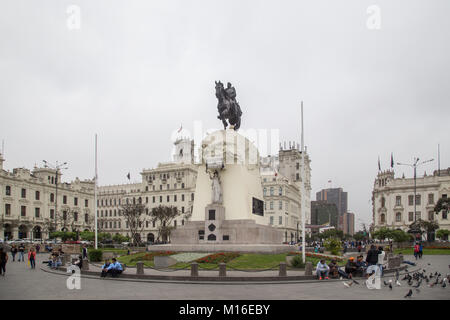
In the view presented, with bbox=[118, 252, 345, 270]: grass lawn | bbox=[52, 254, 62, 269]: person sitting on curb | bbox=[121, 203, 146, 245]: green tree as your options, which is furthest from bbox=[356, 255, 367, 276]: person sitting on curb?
bbox=[121, 203, 146, 245]: green tree

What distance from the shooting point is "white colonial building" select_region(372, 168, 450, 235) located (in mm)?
81312

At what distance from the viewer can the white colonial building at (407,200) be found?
267 feet

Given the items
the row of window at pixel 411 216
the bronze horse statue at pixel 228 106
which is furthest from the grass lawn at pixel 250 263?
the row of window at pixel 411 216

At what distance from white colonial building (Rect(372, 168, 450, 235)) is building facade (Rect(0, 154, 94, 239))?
58.3 meters

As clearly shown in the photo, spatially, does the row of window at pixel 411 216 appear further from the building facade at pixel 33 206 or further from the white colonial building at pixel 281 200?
the building facade at pixel 33 206

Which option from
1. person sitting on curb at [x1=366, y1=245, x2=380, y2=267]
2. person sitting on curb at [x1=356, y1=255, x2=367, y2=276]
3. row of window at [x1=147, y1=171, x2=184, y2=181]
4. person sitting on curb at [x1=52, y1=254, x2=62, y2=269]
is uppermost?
row of window at [x1=147, y1=171, x2=184, y2=181]

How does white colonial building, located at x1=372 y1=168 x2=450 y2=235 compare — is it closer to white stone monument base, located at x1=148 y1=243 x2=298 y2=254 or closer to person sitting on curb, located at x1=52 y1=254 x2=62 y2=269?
white stone monument base, located at x1=148 y1=243 x2=298 y2=254

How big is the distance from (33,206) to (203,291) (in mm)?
64083

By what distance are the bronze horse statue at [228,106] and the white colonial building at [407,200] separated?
5853 cm

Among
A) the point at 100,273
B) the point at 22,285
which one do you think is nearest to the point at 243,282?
the point at 100,273

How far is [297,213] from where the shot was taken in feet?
306

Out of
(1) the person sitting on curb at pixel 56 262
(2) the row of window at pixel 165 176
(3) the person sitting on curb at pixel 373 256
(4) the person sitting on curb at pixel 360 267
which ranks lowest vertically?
(1) the person sitting on curb at pixel 56 262

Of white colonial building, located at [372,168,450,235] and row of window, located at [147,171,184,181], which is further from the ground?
row of window, located at [147,171,184,181]
